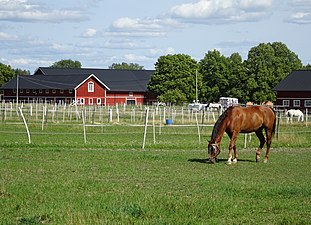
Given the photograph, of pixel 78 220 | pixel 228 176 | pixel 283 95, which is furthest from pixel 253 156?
pixel 283 95

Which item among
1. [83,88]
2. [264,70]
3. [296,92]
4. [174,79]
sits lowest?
[296,92]

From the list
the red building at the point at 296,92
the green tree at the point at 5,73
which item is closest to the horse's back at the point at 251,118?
the red building at the point at 296,92

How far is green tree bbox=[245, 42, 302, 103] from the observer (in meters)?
83.9

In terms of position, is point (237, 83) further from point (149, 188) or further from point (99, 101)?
point (149, 188)

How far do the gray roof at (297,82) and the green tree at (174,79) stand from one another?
1806cm

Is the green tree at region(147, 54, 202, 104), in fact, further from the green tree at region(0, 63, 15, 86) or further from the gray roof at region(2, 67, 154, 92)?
the green tree at region(0, 63, 15, 86)

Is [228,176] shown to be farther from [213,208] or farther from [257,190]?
[213,208]

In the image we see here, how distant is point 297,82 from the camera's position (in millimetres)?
72312

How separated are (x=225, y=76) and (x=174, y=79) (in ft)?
29.3

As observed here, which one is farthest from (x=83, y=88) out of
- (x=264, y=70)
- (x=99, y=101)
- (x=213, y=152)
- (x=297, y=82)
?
(x=213, y=152)

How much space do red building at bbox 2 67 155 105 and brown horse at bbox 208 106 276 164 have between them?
226ft

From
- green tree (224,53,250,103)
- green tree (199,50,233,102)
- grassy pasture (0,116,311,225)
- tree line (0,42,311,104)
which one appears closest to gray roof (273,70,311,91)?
tree line (0,42,311,104)

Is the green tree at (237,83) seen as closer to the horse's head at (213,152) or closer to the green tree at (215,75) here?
the green tree at (215,75)

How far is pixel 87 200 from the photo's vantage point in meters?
11.1
